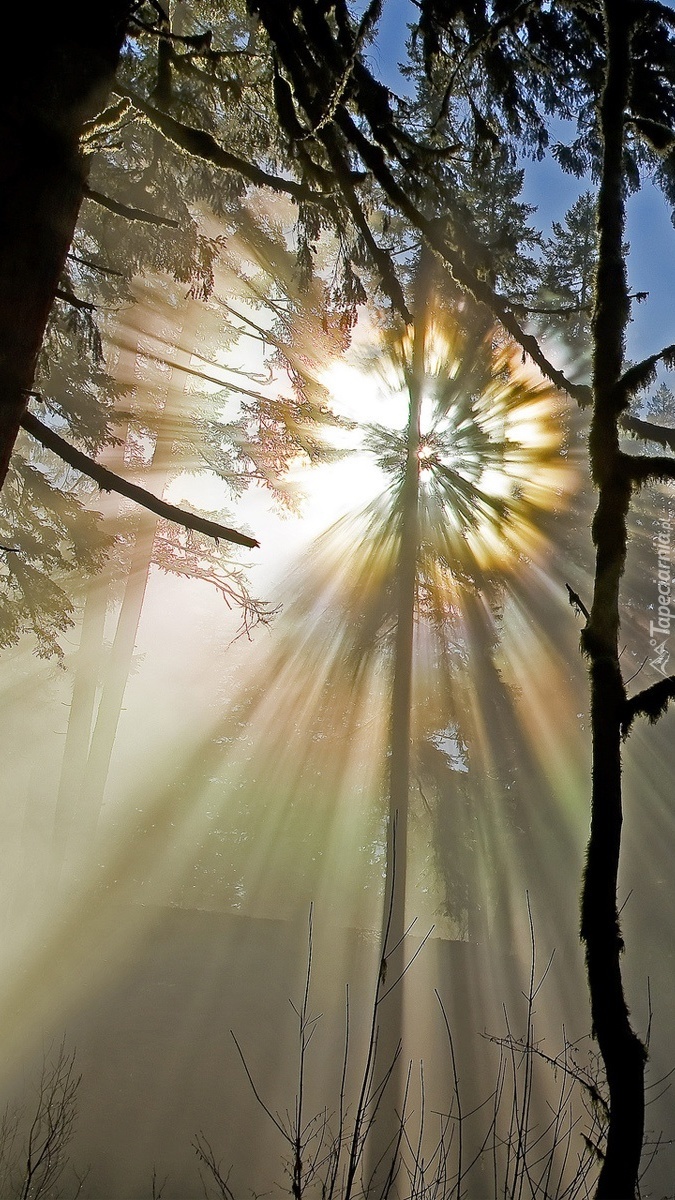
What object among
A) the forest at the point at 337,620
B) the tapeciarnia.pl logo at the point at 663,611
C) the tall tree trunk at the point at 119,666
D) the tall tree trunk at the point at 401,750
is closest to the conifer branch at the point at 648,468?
the forest at the point at 337,620

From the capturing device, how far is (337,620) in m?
15.2

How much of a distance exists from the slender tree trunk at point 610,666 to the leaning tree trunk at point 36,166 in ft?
5.40

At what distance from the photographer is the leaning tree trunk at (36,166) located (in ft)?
5.98

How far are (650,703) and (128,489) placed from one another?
5.94 ft

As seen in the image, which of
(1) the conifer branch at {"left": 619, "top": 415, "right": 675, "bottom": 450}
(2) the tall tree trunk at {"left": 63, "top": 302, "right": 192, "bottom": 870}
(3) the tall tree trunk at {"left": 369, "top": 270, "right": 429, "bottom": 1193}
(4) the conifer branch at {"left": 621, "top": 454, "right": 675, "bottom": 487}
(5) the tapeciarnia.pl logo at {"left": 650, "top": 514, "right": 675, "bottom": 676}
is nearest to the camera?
(4) the conifer branch at {"left": 621, "top": 454, "right": 675, "bottom": 487}

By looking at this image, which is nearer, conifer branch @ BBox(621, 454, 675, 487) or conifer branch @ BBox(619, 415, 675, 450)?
conifer branch @ BBox(621, 454, 675, 487)

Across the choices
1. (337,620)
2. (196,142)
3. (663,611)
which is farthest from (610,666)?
(663,611)

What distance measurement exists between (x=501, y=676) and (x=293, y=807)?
821 centimetres

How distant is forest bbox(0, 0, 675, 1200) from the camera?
1979mm

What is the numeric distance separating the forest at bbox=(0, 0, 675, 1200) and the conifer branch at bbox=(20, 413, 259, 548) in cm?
2

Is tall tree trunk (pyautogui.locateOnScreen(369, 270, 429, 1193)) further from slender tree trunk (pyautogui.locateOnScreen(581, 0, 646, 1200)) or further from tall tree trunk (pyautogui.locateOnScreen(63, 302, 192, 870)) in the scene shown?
slender tree trunk (pyautogui.locateOnScreen(581, 0, 646, 1200))

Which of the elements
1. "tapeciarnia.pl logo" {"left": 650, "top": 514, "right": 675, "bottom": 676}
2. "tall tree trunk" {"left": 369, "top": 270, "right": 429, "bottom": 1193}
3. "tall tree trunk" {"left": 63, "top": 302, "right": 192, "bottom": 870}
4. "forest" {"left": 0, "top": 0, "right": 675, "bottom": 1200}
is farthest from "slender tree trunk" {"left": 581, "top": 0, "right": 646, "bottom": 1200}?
"tapeciarnia.pl logo" {"left": 650, "top": 514, "right": 675, "bottom": 676}

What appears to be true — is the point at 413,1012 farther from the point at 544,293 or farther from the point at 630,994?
the point at 544,293

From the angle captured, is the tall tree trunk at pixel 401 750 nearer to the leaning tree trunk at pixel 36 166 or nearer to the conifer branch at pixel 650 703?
the leaning tree trunk at pixel 36 166
